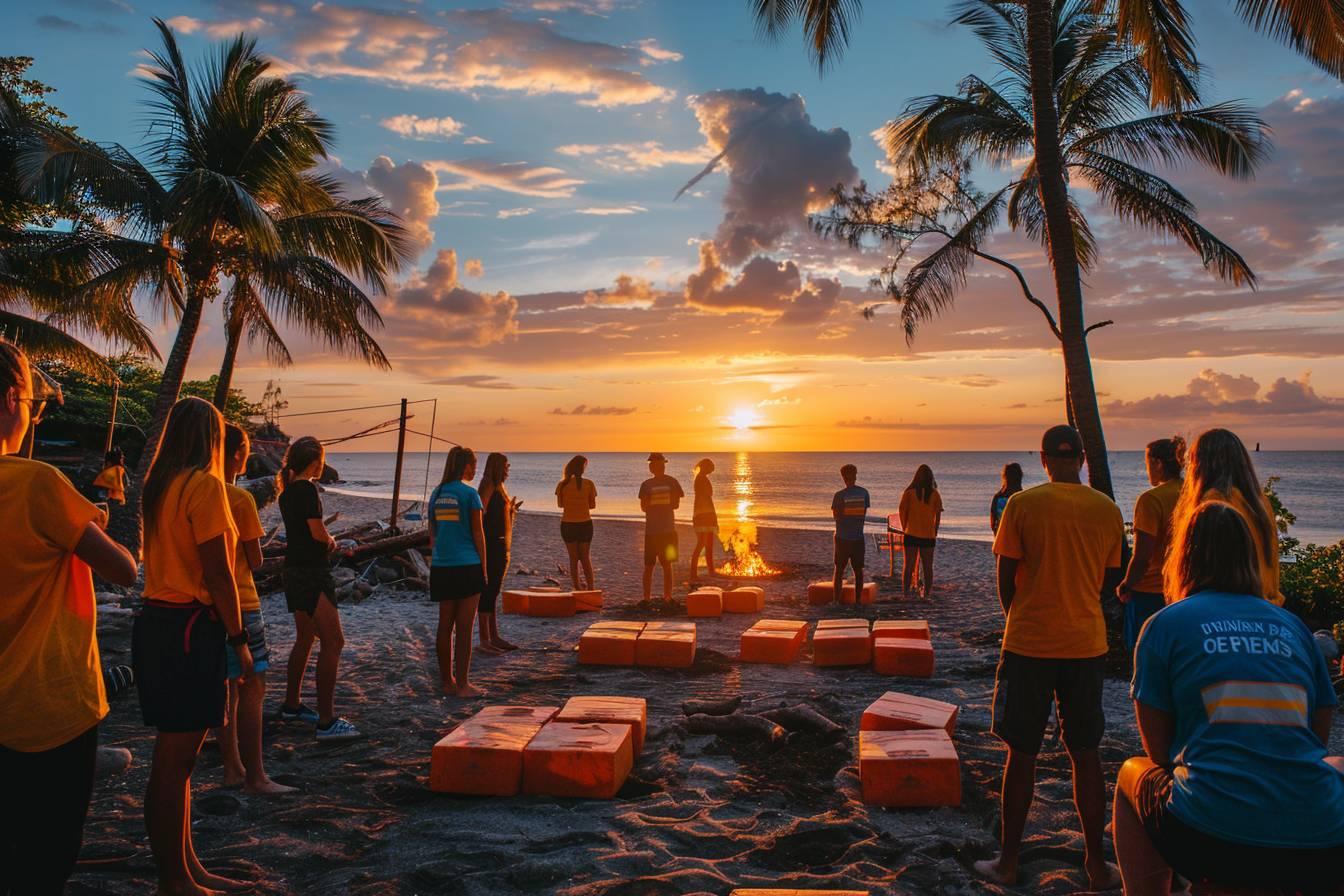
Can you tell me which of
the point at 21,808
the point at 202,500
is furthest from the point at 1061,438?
the point at 21,808

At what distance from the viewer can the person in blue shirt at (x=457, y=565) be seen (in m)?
6.37

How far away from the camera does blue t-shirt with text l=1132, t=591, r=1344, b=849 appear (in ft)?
6.95

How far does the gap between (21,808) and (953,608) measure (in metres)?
10.4

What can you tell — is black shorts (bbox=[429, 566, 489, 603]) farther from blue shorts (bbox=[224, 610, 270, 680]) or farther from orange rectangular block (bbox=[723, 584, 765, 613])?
orange rectangular block (bbox=[723, 584, 765, 613])

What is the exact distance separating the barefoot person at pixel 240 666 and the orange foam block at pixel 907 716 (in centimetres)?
343

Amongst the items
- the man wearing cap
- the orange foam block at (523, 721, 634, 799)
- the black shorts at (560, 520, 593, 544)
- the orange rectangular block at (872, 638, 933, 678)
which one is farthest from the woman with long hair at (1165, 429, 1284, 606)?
the black shorts at (560, 520, 593, 544)

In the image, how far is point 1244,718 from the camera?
2.22m

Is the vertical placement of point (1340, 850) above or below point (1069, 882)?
A: above

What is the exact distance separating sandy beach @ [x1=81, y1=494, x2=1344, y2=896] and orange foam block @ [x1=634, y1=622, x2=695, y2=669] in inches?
7.7

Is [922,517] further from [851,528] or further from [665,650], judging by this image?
[665,650]

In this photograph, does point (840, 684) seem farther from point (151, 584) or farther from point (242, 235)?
point (242, 235)

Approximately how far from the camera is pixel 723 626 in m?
9.69

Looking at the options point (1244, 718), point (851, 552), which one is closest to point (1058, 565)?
point (1244, 718)

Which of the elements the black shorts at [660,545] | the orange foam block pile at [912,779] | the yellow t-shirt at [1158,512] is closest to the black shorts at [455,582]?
the orange foam block pile at [912,779]
